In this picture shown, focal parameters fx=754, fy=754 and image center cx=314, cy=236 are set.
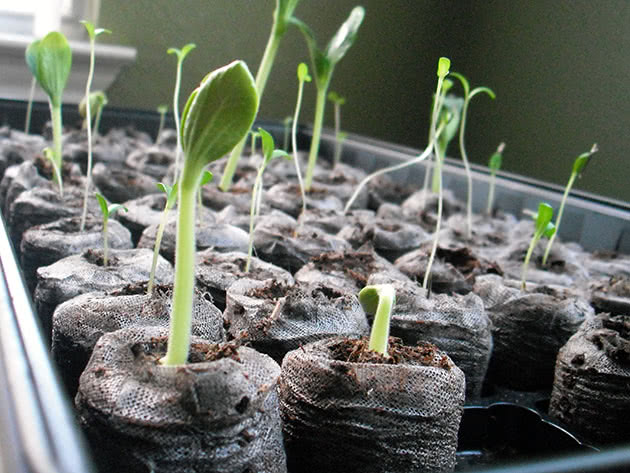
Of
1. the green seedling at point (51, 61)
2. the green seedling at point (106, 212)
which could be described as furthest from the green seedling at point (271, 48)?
the green seedling at point (106, 212)

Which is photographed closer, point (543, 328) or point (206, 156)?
point (206, 156)

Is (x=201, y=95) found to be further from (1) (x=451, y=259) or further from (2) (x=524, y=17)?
(2) (x=524, y=17)

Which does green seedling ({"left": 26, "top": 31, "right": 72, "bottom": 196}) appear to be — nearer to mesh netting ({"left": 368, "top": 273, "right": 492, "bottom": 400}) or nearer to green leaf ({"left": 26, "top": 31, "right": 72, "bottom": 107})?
green leaf ({"left": 26, "top": 31, "right": 72, "bottom": 107})

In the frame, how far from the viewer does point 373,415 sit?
2.14ft

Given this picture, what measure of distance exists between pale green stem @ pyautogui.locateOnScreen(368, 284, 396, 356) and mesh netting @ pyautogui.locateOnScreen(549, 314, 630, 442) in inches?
11.7

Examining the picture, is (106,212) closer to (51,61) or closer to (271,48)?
(51,61)

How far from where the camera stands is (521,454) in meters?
0.92

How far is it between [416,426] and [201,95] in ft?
1.12

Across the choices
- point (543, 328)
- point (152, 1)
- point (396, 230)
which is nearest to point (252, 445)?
point (543, 328)

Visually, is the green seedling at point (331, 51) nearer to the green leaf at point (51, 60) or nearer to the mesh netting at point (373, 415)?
the green leaf at point (51, 60)

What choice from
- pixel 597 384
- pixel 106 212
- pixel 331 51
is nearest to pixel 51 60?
pixel 106 212

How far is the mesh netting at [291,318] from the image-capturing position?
810 millimetres

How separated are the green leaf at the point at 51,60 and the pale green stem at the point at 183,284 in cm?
85

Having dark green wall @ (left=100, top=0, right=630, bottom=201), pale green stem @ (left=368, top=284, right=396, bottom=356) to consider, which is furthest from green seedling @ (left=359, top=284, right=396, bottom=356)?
dark green wall @ (left=100, top=0, right=630, bottom=201)
